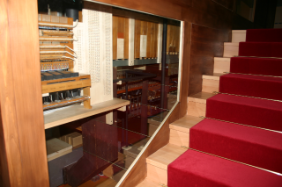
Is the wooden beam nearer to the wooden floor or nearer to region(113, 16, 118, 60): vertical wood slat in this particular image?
the wooden floor

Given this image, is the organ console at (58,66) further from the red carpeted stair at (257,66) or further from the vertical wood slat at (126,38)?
the red carpeted stair at (257,66)

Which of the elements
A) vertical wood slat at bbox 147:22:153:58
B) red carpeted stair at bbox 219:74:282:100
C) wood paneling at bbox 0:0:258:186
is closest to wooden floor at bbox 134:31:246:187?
red carpeted stair at bbox 219:74:282:100

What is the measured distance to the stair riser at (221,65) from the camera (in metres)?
2.52

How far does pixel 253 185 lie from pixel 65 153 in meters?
1.15

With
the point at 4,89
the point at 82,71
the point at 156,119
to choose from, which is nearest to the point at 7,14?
the point at 4,89

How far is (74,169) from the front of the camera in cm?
138

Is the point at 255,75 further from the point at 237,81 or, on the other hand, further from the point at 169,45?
the point at 169,45

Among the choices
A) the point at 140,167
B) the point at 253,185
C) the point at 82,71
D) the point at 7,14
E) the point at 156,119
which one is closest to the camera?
the point at 7,14

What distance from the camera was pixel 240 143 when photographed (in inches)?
62.9

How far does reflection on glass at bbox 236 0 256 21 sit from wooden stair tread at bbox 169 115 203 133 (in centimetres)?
206

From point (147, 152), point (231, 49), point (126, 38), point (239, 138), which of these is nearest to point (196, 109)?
point (239, 138)

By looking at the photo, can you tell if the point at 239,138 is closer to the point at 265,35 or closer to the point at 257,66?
the point at 257,66

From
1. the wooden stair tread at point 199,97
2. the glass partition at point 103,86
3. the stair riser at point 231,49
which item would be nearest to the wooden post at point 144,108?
the glass partition at point 103,86

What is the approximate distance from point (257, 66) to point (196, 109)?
0.83m
